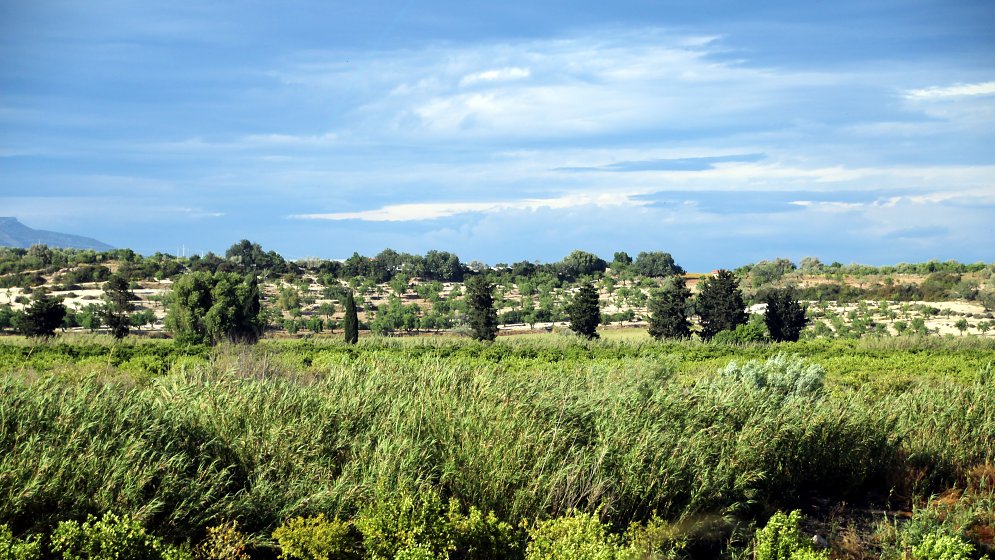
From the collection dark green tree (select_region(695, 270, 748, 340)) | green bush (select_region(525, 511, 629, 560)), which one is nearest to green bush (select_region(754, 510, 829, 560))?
green bush (select_region(525, 511, 629, 560))

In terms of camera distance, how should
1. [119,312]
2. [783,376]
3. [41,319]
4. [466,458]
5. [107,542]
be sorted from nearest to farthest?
[107,542], [466,458], [783,376], [41,319], [119,312]

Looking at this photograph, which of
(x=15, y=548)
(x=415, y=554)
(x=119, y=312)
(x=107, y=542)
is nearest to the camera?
(x=15, y=548)

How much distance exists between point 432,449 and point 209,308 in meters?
32.8

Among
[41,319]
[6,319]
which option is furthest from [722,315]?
[6,319]

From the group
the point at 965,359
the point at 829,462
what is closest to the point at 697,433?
the point at 829,462

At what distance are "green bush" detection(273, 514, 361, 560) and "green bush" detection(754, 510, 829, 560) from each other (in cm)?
303

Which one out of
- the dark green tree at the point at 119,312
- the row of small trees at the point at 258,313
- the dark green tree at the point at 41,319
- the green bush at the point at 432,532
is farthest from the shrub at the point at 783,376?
the dark green tree at the point at 41,319

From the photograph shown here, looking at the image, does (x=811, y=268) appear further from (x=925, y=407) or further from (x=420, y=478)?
(x=420, y=478)

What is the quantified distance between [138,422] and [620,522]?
4.30 metres

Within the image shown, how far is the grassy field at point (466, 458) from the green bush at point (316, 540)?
0.16 meters

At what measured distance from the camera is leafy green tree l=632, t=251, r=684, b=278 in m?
78.3

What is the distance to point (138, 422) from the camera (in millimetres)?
6938

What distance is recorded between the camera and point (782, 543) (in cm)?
593

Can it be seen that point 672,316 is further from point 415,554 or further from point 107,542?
point 107,542
